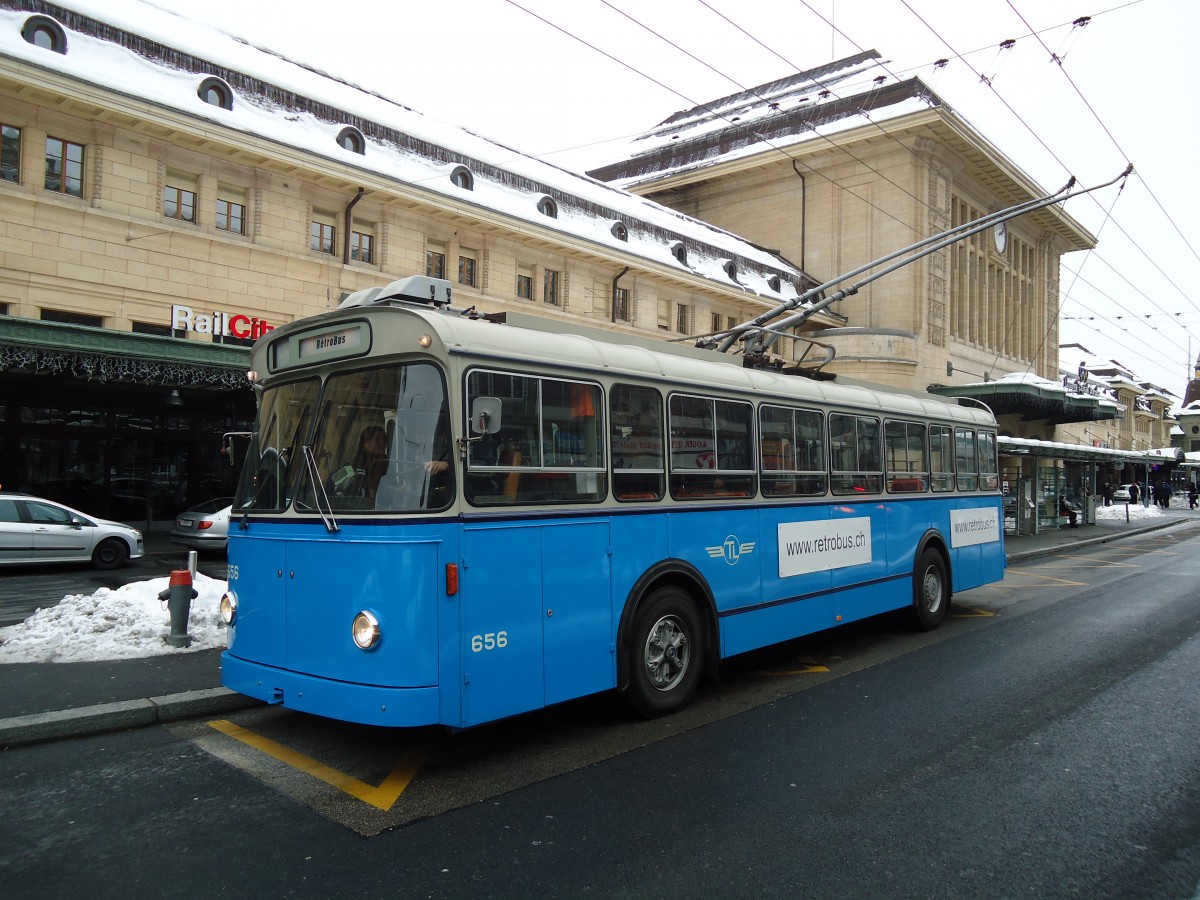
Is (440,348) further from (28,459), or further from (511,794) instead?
(28,459)

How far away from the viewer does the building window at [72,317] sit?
63.1ft

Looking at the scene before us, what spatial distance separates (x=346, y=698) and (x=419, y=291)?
2701 millimetres

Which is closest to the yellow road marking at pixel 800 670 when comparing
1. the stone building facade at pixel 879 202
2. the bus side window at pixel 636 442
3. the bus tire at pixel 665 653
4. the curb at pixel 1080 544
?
the bus tire at pixel 665 653

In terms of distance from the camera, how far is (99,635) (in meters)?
8.38

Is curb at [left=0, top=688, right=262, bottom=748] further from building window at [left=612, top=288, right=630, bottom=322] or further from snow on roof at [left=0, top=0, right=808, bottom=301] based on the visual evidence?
building window at [left=612, top=288, right=630, bottom=322]

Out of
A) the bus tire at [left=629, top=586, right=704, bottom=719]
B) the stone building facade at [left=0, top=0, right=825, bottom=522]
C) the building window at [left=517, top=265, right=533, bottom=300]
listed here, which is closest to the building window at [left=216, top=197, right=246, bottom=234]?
the stone building facade at [left=0, top=0, right=825, bottom=522]

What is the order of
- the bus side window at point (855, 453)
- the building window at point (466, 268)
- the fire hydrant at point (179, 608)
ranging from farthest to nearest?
the building window at point (466, 268) < the bus side window at point (855, 453) < the fire hydrant at point (179, 608)

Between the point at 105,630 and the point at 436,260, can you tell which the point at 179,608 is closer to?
the point at 105,630

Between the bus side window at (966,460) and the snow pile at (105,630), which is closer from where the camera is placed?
the snow pile at (105,630)

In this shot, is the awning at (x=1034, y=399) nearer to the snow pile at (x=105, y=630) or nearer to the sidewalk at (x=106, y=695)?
the snow pile at (x=105, y=630)

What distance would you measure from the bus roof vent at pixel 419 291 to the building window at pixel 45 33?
18.8 meters

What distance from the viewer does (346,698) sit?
507cm

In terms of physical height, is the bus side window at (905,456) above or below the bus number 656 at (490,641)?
above

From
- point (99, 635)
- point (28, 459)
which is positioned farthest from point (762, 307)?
point (99, 635)
